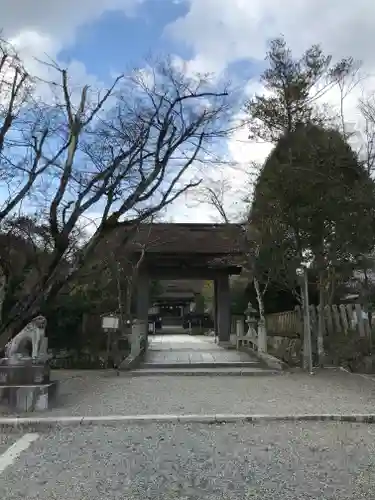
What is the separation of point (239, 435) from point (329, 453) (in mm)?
1262

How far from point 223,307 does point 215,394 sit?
33.3 ft

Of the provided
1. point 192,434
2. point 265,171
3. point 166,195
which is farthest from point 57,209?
point 265,171

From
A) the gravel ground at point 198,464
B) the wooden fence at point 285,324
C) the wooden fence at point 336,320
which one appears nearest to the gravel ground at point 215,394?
the gravel ground at point 198,464

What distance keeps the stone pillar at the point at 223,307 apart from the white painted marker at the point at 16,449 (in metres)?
13.1

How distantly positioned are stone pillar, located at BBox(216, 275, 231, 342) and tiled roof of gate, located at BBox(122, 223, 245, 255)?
1.56 m

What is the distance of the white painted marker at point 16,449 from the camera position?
5.41m

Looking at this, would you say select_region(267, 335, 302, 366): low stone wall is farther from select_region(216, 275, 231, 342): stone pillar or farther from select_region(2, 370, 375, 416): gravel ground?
select_region(2, 370, 375, 416): gravel ground

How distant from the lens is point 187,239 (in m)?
18.9

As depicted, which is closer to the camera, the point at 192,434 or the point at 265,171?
the point at 192,434

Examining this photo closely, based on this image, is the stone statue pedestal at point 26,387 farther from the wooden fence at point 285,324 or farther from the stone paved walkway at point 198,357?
the wooden fence at point 285,324

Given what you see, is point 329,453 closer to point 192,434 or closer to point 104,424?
point 192,434

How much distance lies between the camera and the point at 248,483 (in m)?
4.65

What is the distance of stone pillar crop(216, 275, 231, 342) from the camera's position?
1948 centimetres

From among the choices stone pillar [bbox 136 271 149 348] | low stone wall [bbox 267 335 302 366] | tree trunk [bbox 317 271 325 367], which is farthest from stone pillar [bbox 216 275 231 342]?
tree trunk [bbox 317 271 325 367]
